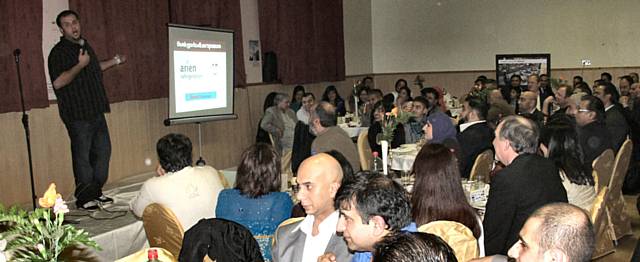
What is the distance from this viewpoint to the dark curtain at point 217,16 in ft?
30.4

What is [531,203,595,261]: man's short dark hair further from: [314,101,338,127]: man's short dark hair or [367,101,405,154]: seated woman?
[367,101,405,154]: seated woman

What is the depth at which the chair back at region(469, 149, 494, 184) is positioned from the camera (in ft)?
18.5

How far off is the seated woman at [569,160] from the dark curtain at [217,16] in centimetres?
599

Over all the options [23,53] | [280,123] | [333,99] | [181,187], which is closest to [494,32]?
[333,99]

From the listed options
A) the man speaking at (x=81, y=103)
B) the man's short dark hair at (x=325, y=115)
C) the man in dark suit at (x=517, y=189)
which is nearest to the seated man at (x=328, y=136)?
the man's short dark hair at (x=325, y=115)

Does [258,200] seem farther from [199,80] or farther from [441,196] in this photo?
[199,80]

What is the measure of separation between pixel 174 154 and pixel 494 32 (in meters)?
11.6

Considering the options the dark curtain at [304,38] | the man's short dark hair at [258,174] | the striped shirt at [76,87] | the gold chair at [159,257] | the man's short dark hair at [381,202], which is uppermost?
the dark curtain at [304,38]

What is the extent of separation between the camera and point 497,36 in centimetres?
1476

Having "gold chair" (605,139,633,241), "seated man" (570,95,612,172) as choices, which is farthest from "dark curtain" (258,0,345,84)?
"gold chair" (605,139,633,241)

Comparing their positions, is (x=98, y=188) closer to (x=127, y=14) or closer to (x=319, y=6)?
(x=127, y=14)

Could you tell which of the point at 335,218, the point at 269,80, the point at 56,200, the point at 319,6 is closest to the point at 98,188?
the point at 335,218

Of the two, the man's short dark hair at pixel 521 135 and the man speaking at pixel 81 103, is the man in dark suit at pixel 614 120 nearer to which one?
the man's short dark hair at pixel 521 135

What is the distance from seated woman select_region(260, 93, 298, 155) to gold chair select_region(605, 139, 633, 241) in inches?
197
